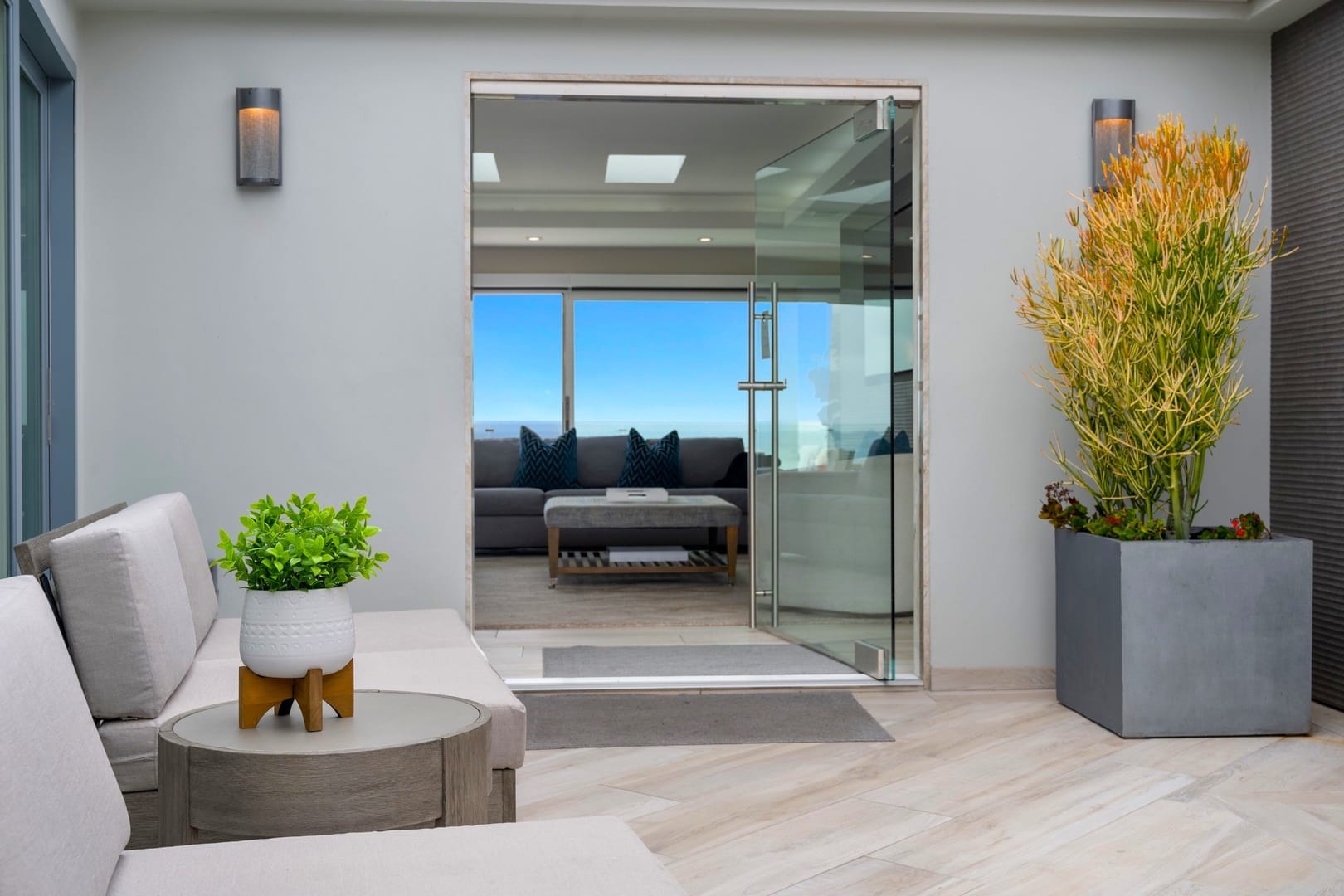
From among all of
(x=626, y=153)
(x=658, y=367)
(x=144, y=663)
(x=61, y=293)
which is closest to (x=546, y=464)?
(x=658, y=367)

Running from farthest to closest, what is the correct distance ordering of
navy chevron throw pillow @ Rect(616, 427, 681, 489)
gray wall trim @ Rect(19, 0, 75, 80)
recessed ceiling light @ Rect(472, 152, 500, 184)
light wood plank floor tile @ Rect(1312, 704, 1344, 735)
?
navy chevron throw pillow @ Rect(616, 427, 681, 489) → recessed ceiling light @ Rect(472, 152, 500, 184) → light wood plank floor tile @ Rect(1312, 704, 1344, 735) → gray wall trim @ Rect(19, 0, 75, 80)

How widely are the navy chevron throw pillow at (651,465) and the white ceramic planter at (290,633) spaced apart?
6963 mm

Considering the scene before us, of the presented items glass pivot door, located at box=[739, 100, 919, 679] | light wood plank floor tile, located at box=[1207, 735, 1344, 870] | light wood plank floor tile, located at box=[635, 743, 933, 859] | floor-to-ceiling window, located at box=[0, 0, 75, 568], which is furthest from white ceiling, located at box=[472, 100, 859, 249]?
light wood plank floor tile, located at box=[1207, 735, 1344, 870]

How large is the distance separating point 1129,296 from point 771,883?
2.12m

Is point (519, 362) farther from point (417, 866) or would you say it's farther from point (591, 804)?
point (417, 866)

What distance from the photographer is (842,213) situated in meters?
4.60

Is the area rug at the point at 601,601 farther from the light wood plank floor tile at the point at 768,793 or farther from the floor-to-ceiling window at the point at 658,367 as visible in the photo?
the floor-to-ceiling window at the point at 658,367

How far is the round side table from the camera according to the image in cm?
181

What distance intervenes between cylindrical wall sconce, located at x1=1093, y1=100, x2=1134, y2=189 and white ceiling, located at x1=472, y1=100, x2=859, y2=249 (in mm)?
903

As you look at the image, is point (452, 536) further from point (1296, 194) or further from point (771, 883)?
point (1296, 194)

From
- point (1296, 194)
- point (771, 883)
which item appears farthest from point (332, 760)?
point (1296, 194)

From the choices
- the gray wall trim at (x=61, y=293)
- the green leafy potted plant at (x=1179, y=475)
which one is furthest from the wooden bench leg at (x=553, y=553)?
the green leafy potted plant at (x=1179, y=475)

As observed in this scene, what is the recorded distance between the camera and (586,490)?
873cm

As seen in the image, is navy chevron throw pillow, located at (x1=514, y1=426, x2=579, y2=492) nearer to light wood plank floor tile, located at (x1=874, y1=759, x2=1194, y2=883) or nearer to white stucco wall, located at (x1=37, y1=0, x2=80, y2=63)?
white stucco wall, located at (x1=37, y1=0, x2=80, y2=63)
